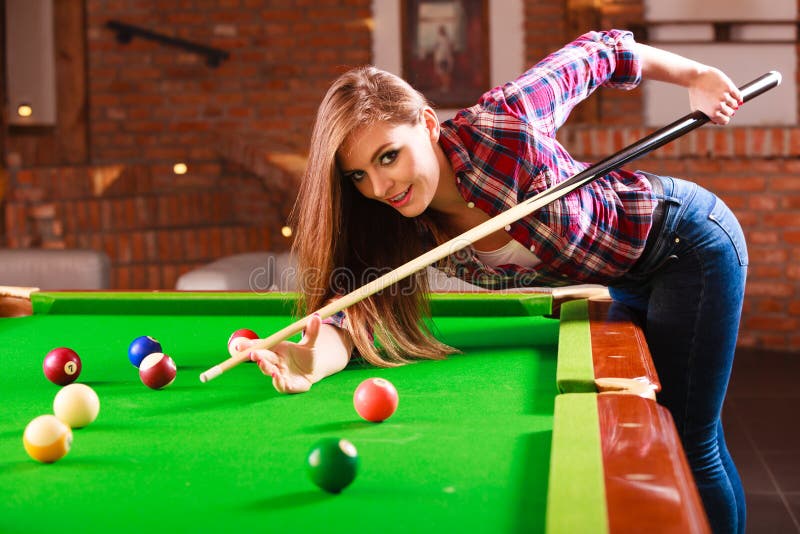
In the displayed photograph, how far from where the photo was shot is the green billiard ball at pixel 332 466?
3.66 ft

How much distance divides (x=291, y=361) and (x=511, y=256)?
0.55 m

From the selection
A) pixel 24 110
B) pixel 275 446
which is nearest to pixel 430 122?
pixel 275 446

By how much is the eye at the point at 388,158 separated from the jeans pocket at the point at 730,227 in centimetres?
68

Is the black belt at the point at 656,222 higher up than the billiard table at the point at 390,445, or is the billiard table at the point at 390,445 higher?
the black belt at the point at 656,222

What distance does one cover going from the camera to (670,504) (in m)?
0.97

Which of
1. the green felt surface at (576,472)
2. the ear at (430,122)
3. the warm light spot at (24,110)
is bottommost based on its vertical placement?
the green felt surface at (576,472)

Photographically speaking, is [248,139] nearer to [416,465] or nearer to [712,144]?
[712,144]

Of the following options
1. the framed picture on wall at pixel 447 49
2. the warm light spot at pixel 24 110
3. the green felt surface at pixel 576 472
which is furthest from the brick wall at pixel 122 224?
the green felt surface at pixel 576 472

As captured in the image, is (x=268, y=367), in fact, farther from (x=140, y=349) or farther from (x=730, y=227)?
(x=730, y=227)

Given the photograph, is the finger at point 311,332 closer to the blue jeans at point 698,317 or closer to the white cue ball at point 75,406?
the white cue ball at point 75,406

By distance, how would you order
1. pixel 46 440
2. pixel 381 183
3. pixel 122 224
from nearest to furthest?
pixel 46 440 < pixel 381 183 < pixel 122 224

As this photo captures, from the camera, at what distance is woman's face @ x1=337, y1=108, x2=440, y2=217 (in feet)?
5.95

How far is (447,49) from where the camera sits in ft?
20.1

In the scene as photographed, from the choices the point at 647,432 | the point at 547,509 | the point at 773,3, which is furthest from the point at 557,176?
the point at 773,3
